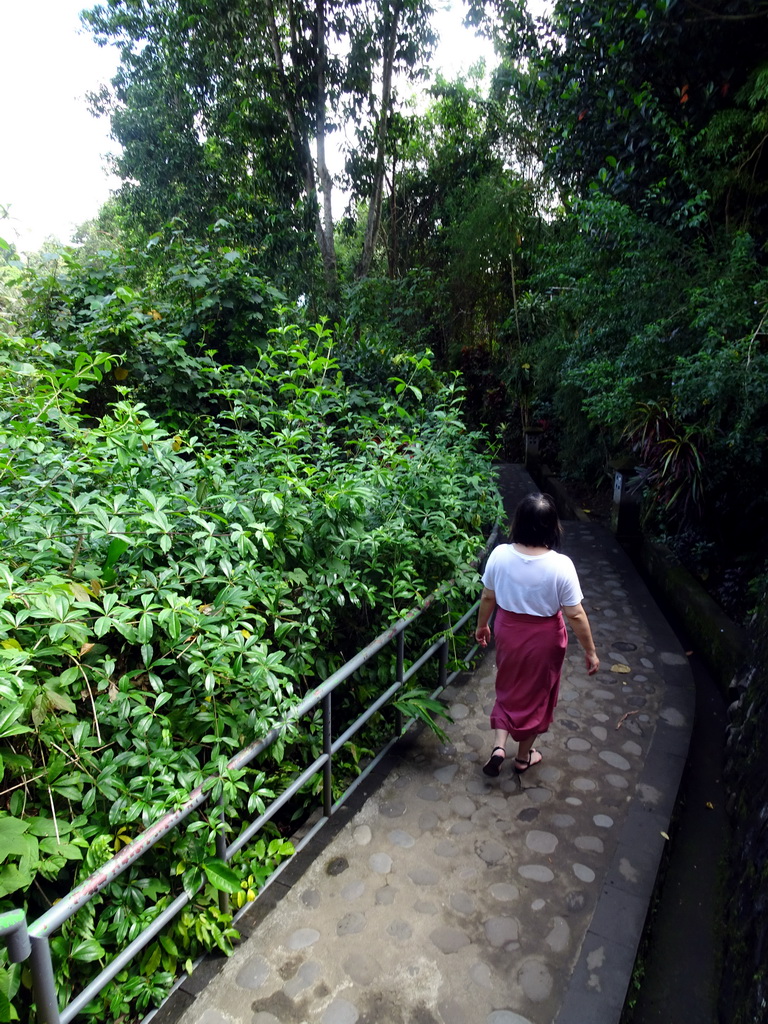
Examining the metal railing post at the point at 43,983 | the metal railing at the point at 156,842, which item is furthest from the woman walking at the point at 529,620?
the metal railing post at the point at 43,983

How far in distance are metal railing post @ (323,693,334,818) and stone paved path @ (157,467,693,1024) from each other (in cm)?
12

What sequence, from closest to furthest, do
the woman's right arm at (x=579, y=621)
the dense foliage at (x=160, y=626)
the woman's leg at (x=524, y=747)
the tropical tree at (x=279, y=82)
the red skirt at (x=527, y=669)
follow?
the dense foliage at (x=160, y=626) → the woman's right arm at (x=579, y=621) → the red skirt at (x=527, y=669) → the woman's leg at (x=524, y=747) → the tropical tree at (x=279, y=82)

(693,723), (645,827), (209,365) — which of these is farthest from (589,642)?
(209,365)

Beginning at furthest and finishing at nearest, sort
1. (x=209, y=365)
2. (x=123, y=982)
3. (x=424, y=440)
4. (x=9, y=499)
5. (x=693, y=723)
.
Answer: (x=209, y=365) → (x=424, y=440) → (x=693, y=723) → (x=9, y=499) → (x=123, y=982)

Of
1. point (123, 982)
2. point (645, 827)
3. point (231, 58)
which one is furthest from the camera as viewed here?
point (231, 58)

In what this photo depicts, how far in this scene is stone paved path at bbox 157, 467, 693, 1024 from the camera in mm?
1923

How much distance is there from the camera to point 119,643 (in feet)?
7.44

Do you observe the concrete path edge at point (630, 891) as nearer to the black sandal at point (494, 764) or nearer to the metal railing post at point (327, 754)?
the black sandal at point (494, 764)

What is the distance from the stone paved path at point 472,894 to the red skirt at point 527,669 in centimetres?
29

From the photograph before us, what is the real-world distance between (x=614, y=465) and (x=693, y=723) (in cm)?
403

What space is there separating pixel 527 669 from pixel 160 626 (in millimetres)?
1640

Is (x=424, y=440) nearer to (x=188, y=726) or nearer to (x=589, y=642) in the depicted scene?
(x=589, y=642)

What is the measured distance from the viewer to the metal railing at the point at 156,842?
1.34 m

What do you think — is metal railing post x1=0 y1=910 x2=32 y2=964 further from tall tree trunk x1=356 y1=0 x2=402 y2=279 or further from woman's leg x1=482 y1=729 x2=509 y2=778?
tall tree trunk x1=356 y1=0 x2=402 y2=279
